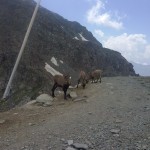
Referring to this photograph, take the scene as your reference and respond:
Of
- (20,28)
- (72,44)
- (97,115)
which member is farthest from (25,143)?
(72,44)

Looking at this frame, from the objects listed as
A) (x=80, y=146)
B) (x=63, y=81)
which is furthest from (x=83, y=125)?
(x=63, y=81)

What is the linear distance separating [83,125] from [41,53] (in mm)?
82327

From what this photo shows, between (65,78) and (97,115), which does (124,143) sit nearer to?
(97,115)

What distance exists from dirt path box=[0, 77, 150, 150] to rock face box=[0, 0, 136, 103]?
50.2m

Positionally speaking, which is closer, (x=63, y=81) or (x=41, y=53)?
(x=63, y=81)

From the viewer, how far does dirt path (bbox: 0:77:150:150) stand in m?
14.9

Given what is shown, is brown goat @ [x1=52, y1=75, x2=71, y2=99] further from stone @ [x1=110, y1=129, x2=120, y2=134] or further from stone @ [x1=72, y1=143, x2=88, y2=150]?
stone @ [x1=72, y1=143, x2=88, y2=150]

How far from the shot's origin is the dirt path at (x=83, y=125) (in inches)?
587

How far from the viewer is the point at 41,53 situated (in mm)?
98625

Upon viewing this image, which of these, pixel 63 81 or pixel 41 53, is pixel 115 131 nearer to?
pixel 63 81

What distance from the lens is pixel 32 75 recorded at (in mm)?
80688

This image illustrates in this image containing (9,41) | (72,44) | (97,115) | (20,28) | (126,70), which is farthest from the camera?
(126,70)

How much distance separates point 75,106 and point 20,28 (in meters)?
86.8

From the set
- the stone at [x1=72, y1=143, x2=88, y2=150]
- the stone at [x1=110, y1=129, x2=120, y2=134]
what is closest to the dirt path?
the stone at [x1=110, y1=129, x2=120, y2=134]
